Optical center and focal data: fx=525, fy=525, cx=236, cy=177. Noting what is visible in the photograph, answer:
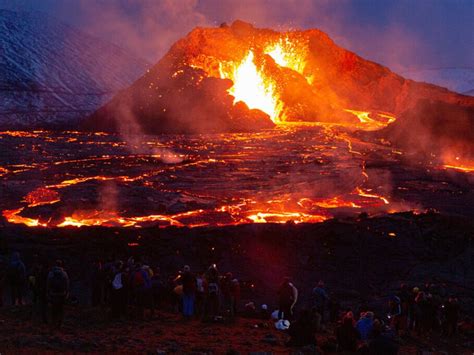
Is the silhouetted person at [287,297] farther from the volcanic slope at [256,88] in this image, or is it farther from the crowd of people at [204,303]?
the volcanic slope at [256,88]

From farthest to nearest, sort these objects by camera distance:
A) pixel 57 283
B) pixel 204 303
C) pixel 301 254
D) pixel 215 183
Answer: pixel 215 183, pixel 301 254, pixel 204 303, pixel 57 283

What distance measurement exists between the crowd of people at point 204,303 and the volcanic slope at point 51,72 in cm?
9443

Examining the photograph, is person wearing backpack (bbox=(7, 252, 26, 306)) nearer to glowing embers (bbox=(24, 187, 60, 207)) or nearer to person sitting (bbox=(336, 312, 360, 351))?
person sitting (bbox=(336, 312, 360, 351))

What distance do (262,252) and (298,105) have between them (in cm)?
7335

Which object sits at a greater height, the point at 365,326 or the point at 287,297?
the point at 287,297

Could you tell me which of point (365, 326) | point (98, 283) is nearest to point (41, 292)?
point (98, 283)

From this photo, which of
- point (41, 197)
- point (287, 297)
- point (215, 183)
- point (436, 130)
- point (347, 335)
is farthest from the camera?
point (436, 130)

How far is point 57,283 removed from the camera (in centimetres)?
1171

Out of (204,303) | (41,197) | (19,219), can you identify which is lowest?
(204,303)

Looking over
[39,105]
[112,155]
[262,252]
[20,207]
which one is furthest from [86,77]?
[262,252]

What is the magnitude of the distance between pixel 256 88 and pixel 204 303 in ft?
278

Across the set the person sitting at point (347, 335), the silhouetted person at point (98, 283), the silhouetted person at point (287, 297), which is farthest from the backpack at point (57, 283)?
the person sitting at point (347, 335)

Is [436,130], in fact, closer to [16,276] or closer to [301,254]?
[301,254]

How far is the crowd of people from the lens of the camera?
1155cm
